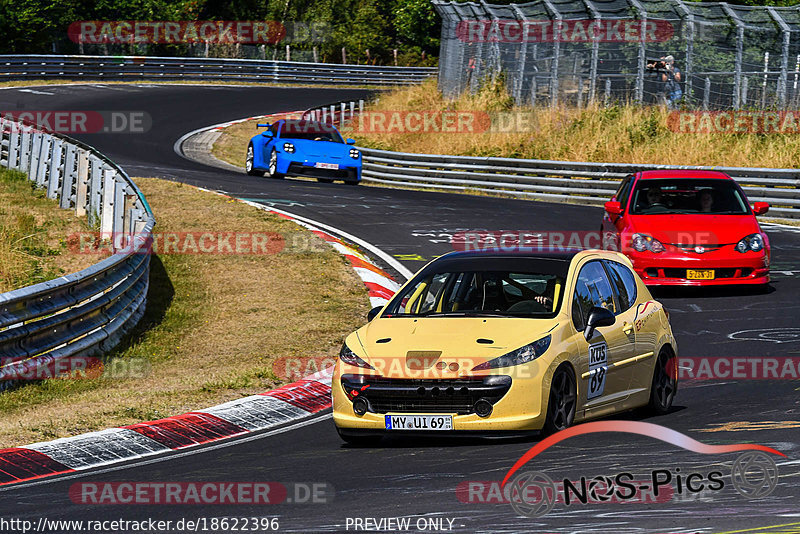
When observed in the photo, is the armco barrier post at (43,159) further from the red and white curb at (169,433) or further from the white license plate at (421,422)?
the white license plate at (421,422)

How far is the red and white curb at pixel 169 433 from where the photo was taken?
8.55 meters

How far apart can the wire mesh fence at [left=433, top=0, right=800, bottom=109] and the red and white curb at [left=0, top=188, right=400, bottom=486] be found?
64.5 feet

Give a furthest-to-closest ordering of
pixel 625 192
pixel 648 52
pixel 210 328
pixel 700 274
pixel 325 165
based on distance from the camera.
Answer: pixel 648 52 → pixel 325 165 → pixel 625 192 → pixel 700 274 → pixel 210 328

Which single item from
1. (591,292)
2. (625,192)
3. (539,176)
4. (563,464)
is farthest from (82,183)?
(563,464)

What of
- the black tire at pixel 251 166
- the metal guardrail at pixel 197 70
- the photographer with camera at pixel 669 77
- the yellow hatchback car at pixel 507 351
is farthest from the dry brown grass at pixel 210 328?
the metal guardrail at pixel 197 70

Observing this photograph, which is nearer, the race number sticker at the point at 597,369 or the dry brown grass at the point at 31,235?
the race number sticker at the point at 597,369

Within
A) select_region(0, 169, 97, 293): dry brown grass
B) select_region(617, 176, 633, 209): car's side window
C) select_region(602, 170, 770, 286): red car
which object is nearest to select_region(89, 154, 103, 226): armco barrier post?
select_region(0, 169, 97, 293): dry brown grass

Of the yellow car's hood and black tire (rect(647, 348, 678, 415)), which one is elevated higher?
the yellow car's hood

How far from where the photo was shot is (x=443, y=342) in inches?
336

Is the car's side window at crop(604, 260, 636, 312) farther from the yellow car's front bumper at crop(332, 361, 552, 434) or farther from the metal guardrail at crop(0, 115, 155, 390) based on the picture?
the metal guardrail at crop(0, 115, 155, 390)

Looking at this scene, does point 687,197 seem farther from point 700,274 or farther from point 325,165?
point 325,165

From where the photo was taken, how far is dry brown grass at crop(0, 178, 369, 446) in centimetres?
1043

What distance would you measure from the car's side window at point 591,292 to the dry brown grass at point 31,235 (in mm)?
8590

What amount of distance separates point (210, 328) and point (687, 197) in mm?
6484
